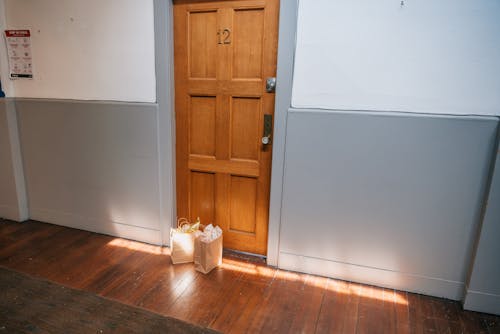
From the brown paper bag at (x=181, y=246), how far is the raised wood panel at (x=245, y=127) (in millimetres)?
710

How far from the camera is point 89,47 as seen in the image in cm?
257

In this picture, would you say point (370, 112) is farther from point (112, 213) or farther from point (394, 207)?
point (112, 213)

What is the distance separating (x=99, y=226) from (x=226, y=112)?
1.59 metres

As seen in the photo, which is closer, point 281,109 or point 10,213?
point 281,109

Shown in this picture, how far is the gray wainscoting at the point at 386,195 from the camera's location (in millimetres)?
1928

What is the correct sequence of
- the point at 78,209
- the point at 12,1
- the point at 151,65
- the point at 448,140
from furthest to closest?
the point at 78,209, the point at 12,1, the point at 151,65, the point at 448,140

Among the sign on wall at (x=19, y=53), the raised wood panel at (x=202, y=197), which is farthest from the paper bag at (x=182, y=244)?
the sign on wall at (x=19, y=53)

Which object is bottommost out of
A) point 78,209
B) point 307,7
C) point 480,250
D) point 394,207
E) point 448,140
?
point 78,209

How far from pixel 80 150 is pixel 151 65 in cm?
104

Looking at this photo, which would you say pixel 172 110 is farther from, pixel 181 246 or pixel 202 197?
pixel 181 246

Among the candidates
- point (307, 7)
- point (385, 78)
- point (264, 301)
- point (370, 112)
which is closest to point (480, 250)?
point (370, 112)

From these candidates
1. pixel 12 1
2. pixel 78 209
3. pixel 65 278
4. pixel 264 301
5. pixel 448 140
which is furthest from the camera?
pixel 78 209

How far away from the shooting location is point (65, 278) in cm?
222

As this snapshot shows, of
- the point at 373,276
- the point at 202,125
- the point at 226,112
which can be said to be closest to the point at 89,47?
the point at 202,125
